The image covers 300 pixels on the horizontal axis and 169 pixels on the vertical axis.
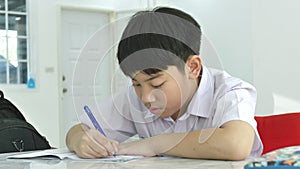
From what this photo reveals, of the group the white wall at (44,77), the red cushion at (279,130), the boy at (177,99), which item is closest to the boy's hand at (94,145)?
the boy at (177,99)

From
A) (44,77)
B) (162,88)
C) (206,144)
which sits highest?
(162,88)

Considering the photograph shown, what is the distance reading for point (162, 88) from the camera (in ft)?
3.42

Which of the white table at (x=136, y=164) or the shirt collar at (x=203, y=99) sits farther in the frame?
the shirt collar at (x=203, y=99)

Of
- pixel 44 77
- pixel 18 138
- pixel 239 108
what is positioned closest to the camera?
pixel 239 108

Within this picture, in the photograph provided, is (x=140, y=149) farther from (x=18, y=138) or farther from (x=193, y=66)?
(x=18, y=138)

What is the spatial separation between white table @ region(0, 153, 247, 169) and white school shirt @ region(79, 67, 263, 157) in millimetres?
119

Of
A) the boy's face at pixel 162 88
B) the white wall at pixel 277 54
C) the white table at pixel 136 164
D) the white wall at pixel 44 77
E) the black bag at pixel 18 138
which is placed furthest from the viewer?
the white wall at pixel 44 77

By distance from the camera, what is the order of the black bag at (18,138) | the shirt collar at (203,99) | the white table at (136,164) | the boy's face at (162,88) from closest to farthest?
the white table at (136,164) → the boy's face at (162,88) → the shirt collar at (203,99) → the black bag at (18,138)

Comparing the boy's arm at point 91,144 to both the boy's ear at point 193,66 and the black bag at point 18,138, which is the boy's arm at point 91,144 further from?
the black bag at point 18,138

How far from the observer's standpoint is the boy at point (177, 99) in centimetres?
100

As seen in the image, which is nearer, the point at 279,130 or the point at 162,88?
the point at 162,88

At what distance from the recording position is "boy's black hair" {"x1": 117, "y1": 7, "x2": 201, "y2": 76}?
1.00 m

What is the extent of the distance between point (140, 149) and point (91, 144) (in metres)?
0.11

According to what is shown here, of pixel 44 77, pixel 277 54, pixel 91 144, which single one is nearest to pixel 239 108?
pixel 91 144
